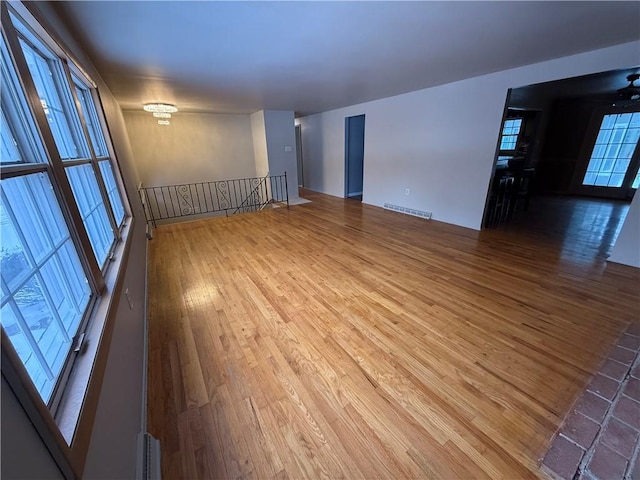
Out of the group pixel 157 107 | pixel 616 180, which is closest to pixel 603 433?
pixel 157 107

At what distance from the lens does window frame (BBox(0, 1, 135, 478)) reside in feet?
1.77

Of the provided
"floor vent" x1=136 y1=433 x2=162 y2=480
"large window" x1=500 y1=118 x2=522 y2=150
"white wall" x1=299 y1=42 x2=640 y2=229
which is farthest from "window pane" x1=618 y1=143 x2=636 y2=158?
"floor vent" x1=136 y1=433 x2=162 y2=480

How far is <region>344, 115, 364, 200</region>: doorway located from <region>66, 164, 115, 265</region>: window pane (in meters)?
5.38

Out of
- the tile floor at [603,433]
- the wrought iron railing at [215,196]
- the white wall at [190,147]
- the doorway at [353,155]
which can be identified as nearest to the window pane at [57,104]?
the tile floor at [603,433]

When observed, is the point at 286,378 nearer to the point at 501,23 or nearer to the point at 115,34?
the point at 115,34

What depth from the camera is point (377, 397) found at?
1473 mm

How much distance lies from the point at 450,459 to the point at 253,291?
1.96m

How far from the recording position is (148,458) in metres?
1.16

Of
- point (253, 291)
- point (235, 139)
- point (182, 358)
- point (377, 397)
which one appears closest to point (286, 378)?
point (377, 397)

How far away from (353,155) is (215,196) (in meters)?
4.18

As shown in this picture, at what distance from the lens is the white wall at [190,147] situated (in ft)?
20.1

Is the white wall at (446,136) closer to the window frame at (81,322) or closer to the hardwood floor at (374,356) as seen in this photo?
the hardwood floor at (374,356)

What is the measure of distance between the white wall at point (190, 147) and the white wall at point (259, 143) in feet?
0.71

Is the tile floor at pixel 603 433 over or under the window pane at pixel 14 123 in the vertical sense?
under
